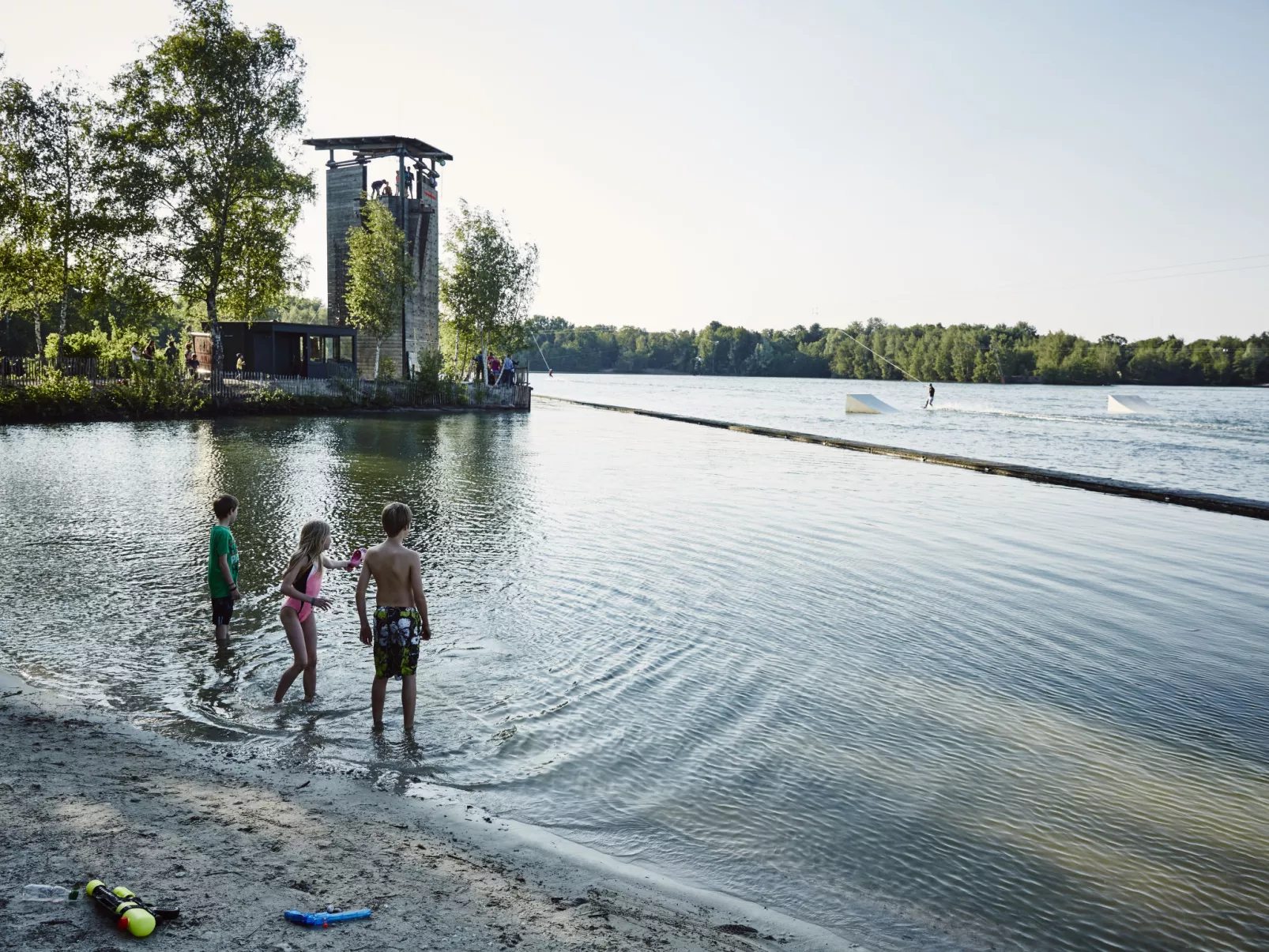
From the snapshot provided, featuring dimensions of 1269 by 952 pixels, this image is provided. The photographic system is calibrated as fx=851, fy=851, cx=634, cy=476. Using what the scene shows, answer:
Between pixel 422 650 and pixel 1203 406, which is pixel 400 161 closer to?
pixel 422 650

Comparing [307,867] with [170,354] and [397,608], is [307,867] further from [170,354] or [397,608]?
[170,354]

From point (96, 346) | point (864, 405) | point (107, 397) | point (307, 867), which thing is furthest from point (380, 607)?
point (864, 405)

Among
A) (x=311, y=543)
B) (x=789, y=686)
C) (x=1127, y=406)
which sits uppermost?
(x=1127, y=406)

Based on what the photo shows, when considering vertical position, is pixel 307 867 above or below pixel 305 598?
below

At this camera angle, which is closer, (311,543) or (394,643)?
(394,643)

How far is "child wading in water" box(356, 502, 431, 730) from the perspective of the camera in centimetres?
609

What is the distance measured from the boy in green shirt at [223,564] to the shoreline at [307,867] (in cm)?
211

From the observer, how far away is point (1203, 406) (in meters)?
91.2

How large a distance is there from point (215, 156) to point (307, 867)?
42.4 meters

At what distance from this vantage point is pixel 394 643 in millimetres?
6133

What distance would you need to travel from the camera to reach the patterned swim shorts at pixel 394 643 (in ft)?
20.1

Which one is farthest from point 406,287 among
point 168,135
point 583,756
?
point 583,756

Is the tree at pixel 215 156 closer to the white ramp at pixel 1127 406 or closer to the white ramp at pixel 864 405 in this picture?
the white ramp at pixel 864 405

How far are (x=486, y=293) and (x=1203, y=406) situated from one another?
78.6 m
